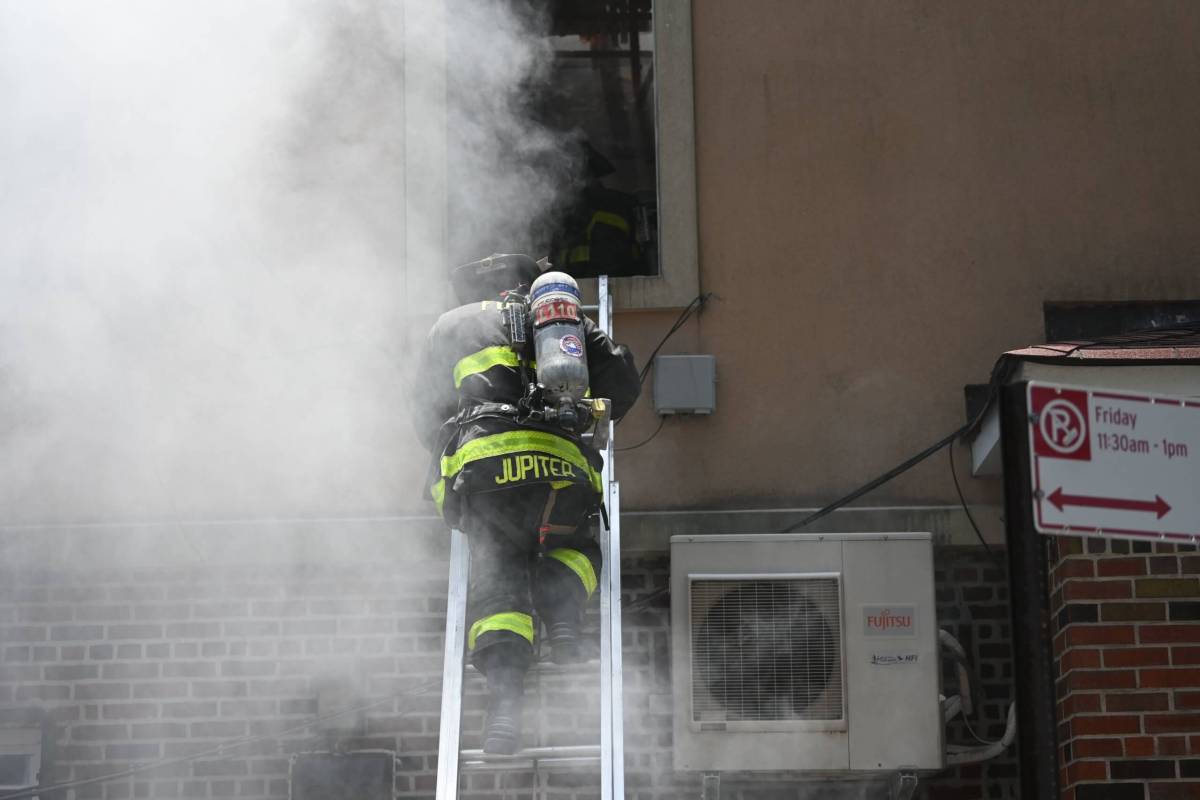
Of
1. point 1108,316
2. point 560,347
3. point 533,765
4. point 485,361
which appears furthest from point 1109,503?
point 1108,316

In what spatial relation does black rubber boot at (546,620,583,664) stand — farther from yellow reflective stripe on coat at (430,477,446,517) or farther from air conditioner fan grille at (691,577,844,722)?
air conditioner fan grille at (691,577,844,722)

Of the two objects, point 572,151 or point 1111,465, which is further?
point 572,151

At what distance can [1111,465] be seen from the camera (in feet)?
11.8

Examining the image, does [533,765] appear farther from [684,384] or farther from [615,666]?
[684,384]

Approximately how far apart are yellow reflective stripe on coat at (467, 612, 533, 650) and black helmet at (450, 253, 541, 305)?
3.95 feet

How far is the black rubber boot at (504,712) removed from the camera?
484 centimetres

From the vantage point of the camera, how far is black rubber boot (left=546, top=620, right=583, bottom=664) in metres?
5.07

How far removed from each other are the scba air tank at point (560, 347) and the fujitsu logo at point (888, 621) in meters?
1.43

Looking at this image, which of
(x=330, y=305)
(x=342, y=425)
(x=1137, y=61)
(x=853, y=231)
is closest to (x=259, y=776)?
(x=342, y=425)

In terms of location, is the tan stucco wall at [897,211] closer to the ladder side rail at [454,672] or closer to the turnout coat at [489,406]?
the turnout coat at [489,406]

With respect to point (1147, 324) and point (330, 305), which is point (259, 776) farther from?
point (1147, 324)

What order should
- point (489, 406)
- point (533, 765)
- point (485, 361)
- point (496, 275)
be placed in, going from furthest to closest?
point (533, 765), point (496, 275), point (485, 361), point (489, 406)

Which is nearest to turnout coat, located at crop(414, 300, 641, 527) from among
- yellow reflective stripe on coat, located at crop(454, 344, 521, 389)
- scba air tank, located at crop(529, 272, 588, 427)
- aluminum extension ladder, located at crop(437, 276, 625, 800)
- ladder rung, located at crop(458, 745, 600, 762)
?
yellow reflective stripe on coat, located at crop(454, 344, 521, 389)

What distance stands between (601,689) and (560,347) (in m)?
1.01
